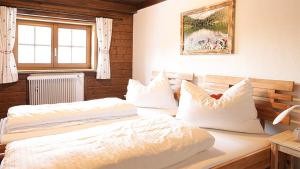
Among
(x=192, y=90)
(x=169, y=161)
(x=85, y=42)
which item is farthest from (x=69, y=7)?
(x=169, y=161)

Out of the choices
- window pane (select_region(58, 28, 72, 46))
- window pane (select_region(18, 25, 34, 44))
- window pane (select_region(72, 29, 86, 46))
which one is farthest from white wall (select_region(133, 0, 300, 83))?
window pane (select_region(18, 25, 34, 44))

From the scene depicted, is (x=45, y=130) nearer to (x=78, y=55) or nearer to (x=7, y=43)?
(x=7, y=43)

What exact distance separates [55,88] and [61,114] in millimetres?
1504

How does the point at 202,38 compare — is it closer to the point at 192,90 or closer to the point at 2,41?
the point at 192,90

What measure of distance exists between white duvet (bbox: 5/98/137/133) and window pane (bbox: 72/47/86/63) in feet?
5.15

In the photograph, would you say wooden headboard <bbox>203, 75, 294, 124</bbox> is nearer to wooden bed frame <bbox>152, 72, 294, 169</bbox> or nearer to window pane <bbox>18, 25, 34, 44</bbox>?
wooden bed frame <bbox>152, 72, 294, 169</bbox>

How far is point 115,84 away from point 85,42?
2.93 feet

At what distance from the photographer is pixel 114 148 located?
4.92 feet

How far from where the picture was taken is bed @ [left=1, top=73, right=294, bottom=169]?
5.44 ft

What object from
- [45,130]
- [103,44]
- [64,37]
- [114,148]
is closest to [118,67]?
[103,44]

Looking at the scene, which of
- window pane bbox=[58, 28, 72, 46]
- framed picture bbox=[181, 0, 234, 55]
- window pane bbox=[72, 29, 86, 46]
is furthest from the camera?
window pane bbox=[72, 29, 86, 46]

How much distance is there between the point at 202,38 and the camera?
116 inches

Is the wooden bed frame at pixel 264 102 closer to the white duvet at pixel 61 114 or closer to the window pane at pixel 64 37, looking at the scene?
the white duvet at pixel 61 114

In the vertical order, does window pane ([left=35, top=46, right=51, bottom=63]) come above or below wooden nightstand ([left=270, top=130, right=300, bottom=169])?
above
